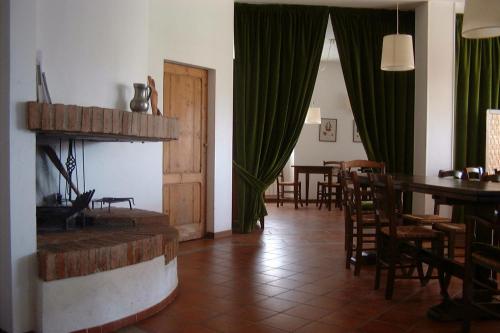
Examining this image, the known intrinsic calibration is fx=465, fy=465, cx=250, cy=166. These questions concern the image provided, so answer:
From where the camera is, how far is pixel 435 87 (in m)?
6.09

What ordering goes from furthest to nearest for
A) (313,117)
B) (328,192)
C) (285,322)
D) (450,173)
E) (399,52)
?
(313,117) → (328,192) → (450,173) → (399,52) → (285,322)

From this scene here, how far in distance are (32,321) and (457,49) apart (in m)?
6.03

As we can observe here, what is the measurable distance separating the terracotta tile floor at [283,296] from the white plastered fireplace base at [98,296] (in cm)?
14

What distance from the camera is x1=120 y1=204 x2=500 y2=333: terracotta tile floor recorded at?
283 cm

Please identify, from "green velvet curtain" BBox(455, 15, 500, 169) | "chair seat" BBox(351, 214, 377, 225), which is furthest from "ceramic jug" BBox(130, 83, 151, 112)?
"green velvet curtain" BBox(455, 15, 500, 169)

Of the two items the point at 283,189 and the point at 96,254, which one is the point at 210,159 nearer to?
the point at 96,254

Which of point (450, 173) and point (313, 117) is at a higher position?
point (313, 117)

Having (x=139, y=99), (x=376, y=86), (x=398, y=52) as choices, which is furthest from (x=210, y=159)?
(x=376, y=86)

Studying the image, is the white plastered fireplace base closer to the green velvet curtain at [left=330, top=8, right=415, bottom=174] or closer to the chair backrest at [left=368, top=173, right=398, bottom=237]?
the chair backrest at [left=368, top=173, right=398, bottom=237]

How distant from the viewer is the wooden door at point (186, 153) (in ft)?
17.1

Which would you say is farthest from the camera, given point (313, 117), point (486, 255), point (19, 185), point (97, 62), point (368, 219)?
point (313, 117)

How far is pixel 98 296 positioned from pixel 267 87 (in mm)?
4068

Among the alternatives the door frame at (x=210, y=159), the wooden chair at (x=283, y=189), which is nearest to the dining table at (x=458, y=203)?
the door frame at (x=210, y=159)

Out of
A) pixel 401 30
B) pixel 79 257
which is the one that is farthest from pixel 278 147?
pixel 79 257
